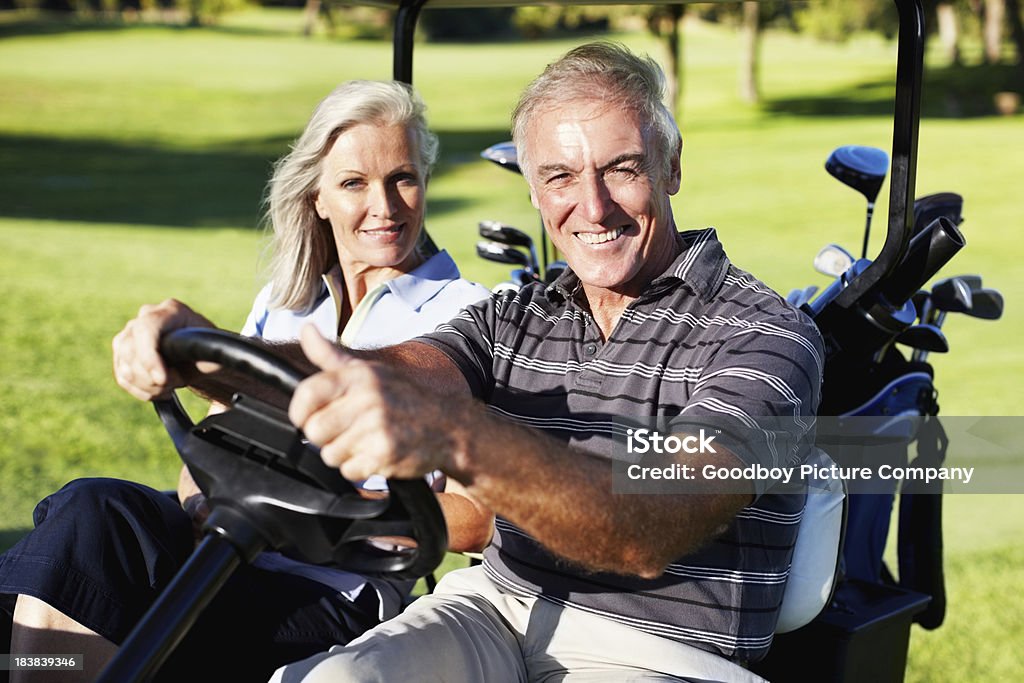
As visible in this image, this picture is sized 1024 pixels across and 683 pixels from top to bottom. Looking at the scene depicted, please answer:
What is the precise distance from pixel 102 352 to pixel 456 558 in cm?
392

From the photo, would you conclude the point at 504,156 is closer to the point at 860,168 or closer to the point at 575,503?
the point at 860,168

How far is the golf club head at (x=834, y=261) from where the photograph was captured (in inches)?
104

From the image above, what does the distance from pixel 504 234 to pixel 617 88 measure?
1061mm

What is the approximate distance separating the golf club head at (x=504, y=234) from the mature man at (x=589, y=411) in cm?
82

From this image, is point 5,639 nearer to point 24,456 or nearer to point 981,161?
point 24,456

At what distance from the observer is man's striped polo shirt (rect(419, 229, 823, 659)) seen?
1719 millimetres

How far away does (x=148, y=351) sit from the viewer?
1.55m

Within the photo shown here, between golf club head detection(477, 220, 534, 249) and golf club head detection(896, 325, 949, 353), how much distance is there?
916mm

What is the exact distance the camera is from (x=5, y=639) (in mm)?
1939

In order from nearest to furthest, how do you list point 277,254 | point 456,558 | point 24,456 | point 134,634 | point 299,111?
point 134,634, point 277,254, point 456,558, point 24,456, point 299,111

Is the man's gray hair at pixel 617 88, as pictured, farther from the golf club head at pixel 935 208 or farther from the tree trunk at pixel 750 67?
the tree trunk at pixel 750 67

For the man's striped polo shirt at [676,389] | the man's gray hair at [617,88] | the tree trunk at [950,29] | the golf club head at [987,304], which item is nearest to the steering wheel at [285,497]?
the man's striped polo shirt at [676,389]

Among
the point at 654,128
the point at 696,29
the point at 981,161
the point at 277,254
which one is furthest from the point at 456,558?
the point at 696,29

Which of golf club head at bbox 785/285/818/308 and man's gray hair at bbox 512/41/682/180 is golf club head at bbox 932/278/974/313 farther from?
man's gray hair at bbox 512/41/682/180
